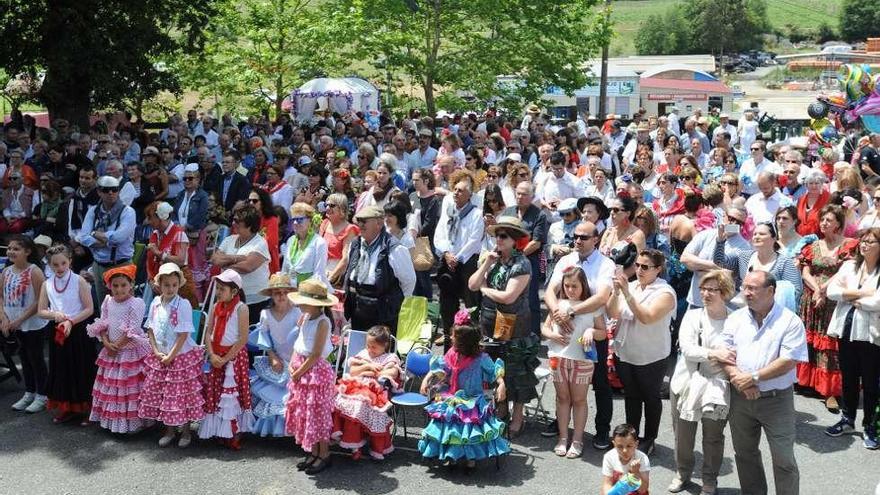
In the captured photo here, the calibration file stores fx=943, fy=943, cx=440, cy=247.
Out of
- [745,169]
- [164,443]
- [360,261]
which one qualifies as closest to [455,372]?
[360,261]

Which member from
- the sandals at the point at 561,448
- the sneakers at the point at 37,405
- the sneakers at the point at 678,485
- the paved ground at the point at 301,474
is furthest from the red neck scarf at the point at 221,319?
the sneakers at the point at 678,485

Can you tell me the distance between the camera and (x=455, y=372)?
6.49m

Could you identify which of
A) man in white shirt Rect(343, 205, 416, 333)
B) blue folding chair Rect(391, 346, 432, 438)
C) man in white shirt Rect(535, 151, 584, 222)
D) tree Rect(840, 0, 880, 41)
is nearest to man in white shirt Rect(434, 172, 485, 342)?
man in white shirt Rect(343, 205, 416, 333)

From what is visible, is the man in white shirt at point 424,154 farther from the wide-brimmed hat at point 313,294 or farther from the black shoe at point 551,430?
the wide-brimmed hat at point 313,294

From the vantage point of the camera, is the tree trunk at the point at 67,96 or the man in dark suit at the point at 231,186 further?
the tree trunk at the point at 67,96

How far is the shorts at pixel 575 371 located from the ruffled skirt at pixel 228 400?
2.33 m

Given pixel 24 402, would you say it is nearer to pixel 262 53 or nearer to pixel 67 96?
pixel 67 96

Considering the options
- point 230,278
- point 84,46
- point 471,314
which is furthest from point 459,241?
point 84,46

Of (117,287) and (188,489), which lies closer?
(188,489)

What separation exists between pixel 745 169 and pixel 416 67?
12630mm

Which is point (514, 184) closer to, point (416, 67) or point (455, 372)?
point (455, 372)

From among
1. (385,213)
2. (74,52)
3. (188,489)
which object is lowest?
(188,489)

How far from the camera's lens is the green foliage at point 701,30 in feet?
266

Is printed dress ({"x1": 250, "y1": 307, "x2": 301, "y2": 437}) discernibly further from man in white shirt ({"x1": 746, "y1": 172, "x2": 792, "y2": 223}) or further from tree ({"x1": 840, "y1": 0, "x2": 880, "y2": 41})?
tree ({"x1": 840, "y1": 0, "x2": 880, "y2": 41})
